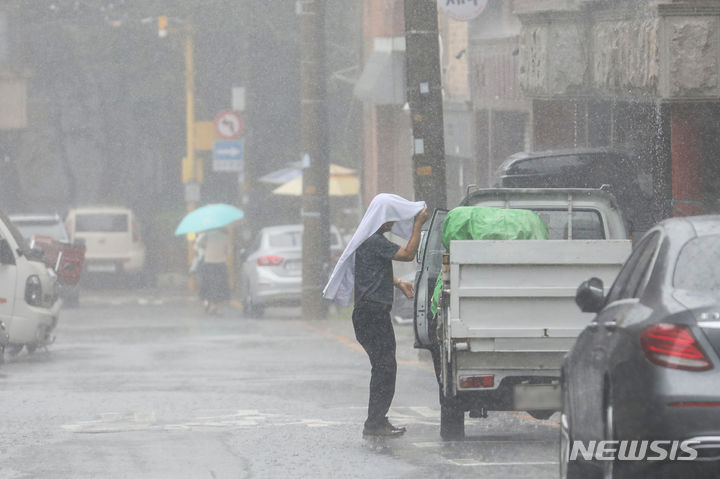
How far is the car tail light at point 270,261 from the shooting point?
27750mm

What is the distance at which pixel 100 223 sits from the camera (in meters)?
36.5

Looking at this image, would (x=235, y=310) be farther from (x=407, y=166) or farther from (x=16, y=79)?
(x=16, y=79)

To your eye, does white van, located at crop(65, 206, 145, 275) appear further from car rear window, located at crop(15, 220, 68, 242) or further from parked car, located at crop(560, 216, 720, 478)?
parked car, located at crop(560, 216, 720, 478)

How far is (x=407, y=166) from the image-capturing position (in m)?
34.1

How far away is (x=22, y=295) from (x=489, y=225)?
9.09 m

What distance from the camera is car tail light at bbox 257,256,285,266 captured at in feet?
91.0

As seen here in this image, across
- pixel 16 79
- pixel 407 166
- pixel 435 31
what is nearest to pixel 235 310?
pixel 407 166

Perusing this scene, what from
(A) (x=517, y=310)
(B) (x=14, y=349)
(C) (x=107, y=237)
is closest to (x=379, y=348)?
(A) (x=517, y=310)

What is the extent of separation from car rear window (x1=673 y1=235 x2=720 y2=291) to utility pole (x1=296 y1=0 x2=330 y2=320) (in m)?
19.5

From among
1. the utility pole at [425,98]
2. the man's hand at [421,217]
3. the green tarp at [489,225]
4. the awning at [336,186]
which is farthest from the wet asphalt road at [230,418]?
the awning at [336,186]

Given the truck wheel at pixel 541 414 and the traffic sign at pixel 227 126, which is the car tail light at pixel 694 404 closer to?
the truck wheel at pixel 541 414

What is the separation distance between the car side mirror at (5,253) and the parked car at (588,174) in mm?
5530

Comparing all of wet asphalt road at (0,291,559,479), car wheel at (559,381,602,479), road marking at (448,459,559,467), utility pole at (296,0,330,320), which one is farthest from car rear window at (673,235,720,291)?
utility pole at (296,0,330,320)

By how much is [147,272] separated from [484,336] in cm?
3070
